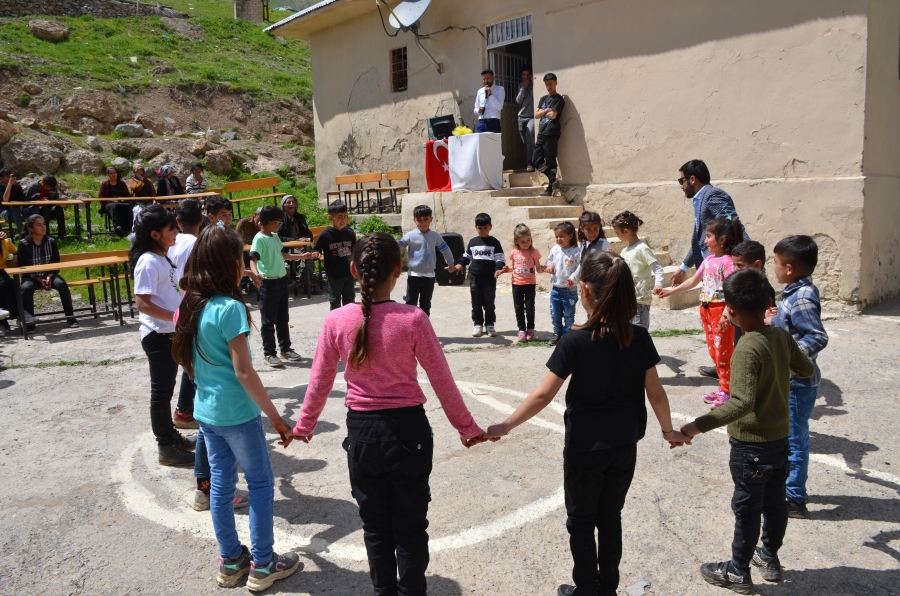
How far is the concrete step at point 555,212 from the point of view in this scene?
1078 cm

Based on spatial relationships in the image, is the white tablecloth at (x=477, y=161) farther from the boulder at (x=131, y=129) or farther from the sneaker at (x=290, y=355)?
the boulder at (x=131, y=129)

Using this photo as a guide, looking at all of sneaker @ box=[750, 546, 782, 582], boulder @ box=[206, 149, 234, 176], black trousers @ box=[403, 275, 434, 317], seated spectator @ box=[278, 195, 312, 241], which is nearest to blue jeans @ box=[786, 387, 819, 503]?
sneaker @ box=[750, 546, 782, 582]

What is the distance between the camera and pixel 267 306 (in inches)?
276

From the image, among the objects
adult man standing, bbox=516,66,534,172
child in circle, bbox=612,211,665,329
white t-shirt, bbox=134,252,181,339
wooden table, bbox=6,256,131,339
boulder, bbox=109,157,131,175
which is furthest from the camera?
boulder, bbox=109,157,131,175

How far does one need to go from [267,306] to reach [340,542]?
393 cm

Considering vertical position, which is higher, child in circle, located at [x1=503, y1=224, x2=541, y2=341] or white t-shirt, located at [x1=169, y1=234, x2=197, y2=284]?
white t-shirt, located at [x1=169, y1=234, x2=197, y2=284]

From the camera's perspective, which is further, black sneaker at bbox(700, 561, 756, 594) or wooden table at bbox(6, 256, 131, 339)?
wooden table at bbox(6, 256, 131, 339)

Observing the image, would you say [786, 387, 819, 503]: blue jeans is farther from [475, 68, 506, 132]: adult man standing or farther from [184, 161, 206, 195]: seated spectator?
[184, 161, 206, 195]: seated spectator

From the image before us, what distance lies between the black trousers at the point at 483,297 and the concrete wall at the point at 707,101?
12.3ft

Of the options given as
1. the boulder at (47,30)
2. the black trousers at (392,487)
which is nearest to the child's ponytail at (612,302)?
the black trousers at (392,487)

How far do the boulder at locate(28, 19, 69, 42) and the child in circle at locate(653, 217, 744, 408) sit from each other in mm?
32184

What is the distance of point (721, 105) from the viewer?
31.3 ft

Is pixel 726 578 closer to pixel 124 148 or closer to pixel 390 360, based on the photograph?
pixel 390 360

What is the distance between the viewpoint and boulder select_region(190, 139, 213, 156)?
2152cm
